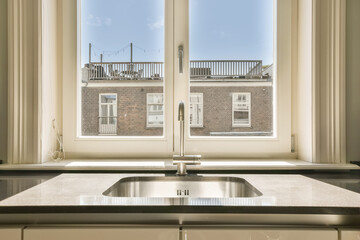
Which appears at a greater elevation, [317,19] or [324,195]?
[317,19]

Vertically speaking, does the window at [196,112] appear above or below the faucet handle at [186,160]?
above

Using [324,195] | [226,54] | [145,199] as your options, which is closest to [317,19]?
[226,54]

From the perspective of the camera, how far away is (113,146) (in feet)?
5.31

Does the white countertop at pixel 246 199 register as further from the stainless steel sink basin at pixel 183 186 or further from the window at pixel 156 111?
the window at pixel 156 111

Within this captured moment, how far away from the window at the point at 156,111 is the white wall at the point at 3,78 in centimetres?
79

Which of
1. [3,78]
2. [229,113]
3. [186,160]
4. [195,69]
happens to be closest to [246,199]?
[186,160]

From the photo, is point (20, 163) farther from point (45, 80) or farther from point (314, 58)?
point (314, 58)

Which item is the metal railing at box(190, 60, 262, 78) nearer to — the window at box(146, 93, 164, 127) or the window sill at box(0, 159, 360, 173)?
the window at box(146, 93, 164, 127)

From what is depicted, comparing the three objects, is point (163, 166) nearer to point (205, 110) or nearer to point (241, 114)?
point (205, 110)

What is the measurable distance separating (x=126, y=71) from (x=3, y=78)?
0.67m

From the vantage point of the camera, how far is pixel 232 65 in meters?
1.66

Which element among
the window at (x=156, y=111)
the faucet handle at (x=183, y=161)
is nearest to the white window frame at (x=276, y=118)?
the window at (x=156, y=111)

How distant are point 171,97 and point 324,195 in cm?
95

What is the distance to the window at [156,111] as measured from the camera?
1652 millimetres
